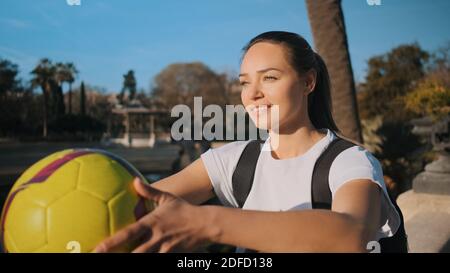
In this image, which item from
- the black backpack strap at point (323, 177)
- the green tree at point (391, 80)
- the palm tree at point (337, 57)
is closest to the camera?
the black backpack strap at point (323, 177)

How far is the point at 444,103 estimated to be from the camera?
24.6ft

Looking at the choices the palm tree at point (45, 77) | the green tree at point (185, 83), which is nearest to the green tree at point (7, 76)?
the palm tree at point (45, 77)

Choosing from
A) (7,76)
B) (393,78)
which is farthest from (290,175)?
(393,78)

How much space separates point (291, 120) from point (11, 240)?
41.1 inches

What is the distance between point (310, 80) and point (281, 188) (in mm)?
482

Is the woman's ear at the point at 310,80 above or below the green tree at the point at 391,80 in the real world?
below

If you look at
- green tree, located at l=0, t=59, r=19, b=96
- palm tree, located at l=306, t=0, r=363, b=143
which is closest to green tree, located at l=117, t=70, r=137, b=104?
green tree, located at l=0, t=59, r=19, b=96

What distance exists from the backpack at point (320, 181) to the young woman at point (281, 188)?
0.09 ft

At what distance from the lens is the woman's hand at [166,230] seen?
943 millimetres

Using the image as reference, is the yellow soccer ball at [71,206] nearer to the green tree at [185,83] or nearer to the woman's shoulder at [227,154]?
the woman's shoulder at [227,154]

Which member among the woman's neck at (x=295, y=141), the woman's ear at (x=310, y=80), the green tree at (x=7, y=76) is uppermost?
the green tree at (x=7, y=76)
